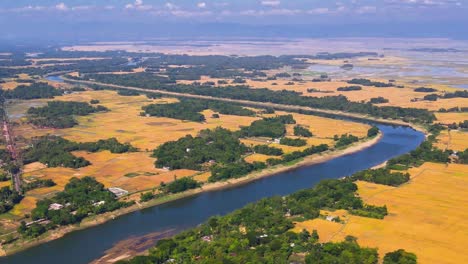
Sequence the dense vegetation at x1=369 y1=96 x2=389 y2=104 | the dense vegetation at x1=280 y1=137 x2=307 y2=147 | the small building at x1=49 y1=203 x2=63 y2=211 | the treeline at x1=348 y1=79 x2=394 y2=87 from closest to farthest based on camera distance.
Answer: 1. the small building at x1=49 y1=203 x2=63 y2=211
2. the dense vegetation at x1=280 y1=137 x2=307 y2=147
3. the dense vegetation at x1=369 y1=96 x2=389 y2=104
4. the treeline at x1=348 y1=79 x2=394 y2=87

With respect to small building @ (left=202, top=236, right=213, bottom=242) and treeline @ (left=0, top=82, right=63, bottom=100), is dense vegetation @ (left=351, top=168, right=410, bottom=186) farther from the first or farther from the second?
treeline @ (left=0, top=82, right=63, bottom=100)

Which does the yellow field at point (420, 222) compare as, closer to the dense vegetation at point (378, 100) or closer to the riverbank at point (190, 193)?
the riverbank at point (190, 193)

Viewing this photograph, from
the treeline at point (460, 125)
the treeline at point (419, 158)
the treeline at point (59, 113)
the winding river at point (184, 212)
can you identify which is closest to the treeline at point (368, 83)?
the treeline at point (460, 125)

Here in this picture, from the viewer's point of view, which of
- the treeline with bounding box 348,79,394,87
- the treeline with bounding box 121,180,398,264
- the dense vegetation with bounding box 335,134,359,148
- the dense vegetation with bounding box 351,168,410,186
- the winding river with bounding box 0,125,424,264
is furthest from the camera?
the treeline with bounding box 348,79,394,87

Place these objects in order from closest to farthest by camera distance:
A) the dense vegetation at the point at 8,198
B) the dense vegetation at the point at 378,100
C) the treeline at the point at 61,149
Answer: the dense vegetation at the point at 8,198, the treeline at the point at 61,149, the dense vegetation at the point at 378,100

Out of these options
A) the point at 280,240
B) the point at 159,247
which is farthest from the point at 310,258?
the point at 159,247

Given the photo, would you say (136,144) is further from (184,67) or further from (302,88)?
(184,67)

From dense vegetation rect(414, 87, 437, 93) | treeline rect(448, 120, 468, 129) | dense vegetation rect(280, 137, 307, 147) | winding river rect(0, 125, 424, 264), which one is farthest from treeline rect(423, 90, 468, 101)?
dense vegetation rect(280, 137, 307, 147)

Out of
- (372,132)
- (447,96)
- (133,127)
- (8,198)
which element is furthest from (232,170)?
(447,96)
